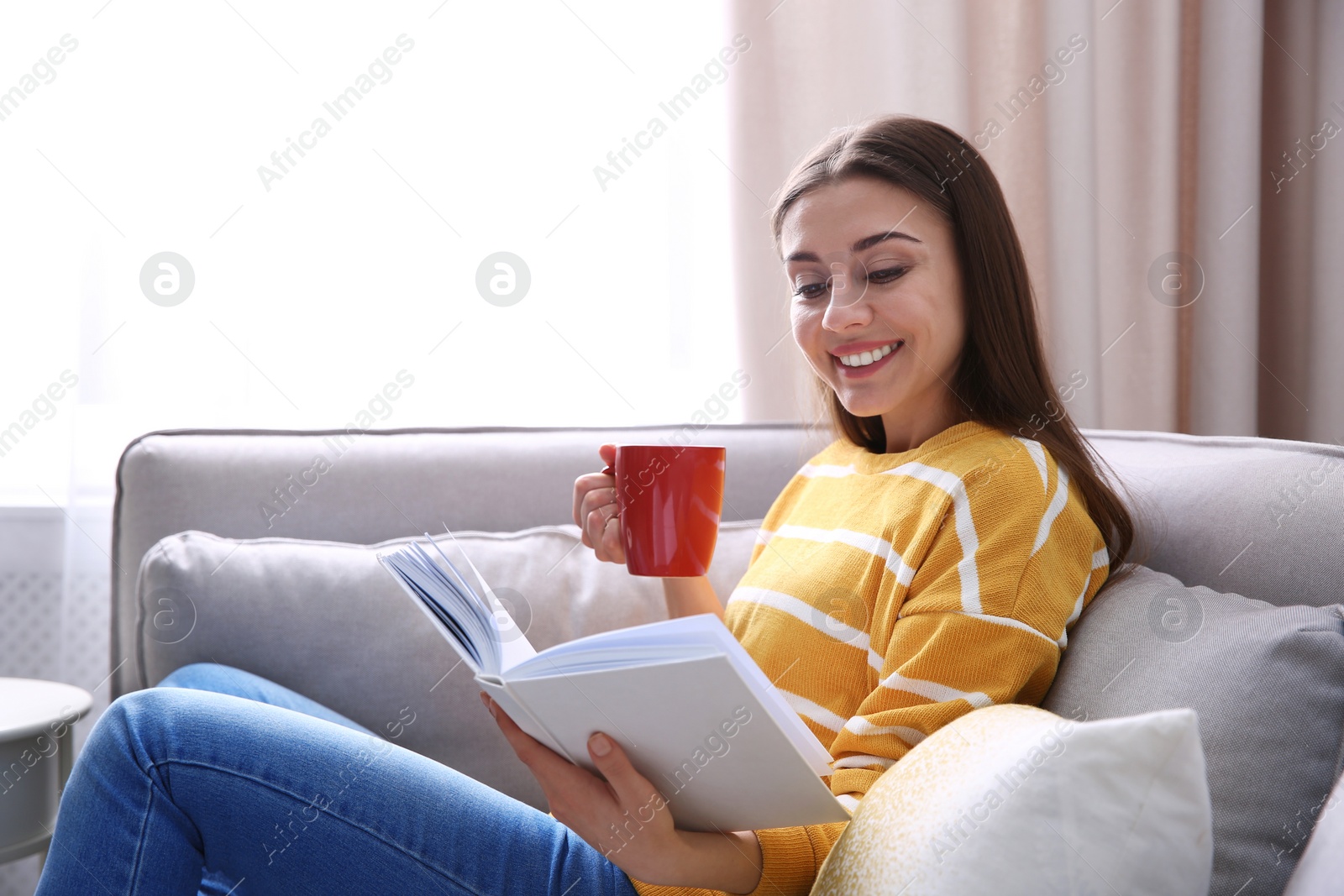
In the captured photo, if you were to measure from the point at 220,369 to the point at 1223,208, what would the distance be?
1.99 meters

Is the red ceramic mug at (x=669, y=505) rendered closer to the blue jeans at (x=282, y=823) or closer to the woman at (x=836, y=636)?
the woman at (x=836, y=636)

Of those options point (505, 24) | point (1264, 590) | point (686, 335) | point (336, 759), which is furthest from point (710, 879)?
point (505, 24)

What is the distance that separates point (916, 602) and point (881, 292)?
345 millimetres

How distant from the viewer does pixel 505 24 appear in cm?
194

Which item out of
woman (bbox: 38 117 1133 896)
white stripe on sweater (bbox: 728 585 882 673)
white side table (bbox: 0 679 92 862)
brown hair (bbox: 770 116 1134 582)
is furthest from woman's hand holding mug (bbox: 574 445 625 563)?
white side table (bbox: 0 679 92 862)

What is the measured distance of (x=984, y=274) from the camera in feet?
3.42

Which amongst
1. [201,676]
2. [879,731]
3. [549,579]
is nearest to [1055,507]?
[879,731]

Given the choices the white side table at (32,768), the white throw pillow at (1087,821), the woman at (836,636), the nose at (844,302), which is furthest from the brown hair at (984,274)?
the white side table at (32,768)

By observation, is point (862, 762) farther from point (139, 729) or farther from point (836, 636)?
point (139, 729)

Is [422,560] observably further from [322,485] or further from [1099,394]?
[1099,394]

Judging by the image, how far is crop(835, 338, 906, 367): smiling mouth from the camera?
105 cm

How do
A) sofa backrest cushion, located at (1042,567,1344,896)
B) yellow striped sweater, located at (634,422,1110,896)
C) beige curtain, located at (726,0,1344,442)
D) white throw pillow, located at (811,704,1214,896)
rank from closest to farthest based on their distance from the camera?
1. white throw pillow, located at (811,704,1214,896)
2. sofa backrest cushion, located at (1042,567,1344,896)
3. yellow striped sweater, located at (634,422,1110,896)
4. beige curtain, located at (726,0,1344,442)

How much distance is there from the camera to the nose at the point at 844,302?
3.35 ft

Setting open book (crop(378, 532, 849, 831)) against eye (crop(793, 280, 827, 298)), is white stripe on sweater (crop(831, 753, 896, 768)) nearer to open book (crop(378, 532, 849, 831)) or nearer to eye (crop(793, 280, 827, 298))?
open book (crop(378, 532, 849, 831))
